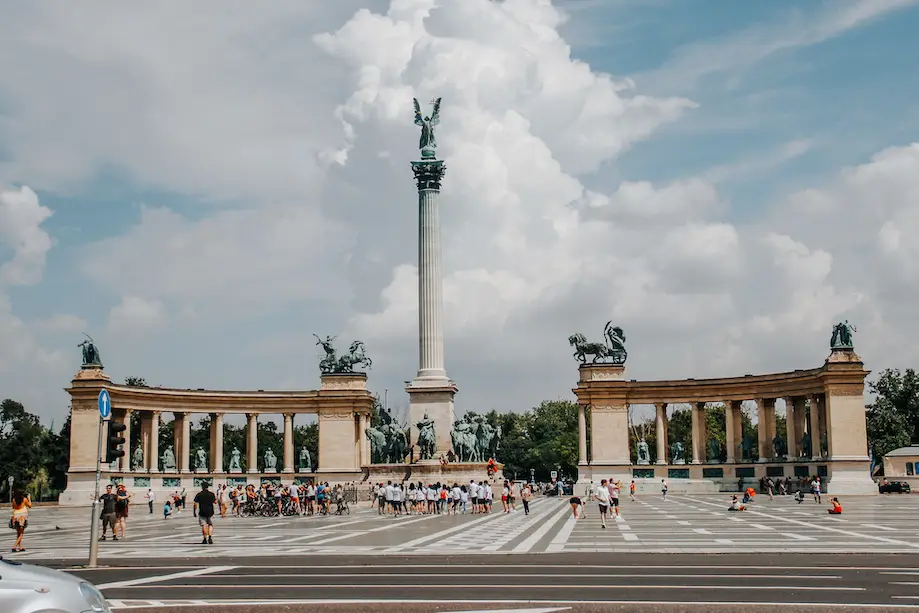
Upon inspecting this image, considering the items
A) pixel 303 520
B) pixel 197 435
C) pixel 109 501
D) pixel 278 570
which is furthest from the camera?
pixel 197 435

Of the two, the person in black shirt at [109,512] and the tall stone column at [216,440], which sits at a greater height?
the tall stone column at [216,440]

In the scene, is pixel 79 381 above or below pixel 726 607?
above

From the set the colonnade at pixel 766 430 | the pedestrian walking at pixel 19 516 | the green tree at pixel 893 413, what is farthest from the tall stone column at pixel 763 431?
the pedestrian walking at pixel 19 516

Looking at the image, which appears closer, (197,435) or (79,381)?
(79,381)

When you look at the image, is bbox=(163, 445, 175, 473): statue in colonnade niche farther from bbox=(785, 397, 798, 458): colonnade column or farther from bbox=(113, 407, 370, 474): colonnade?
bbox=(785, 397, 798, 458): colonnade column

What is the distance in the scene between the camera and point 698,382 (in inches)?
3706

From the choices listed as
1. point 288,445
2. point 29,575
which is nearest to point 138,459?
point 288,445

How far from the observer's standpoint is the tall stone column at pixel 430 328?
73250 mm

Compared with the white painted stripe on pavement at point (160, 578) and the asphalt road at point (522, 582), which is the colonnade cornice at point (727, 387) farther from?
the white painted stripe on pavement at point (160, 578)

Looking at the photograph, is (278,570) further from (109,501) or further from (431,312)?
(431,312)

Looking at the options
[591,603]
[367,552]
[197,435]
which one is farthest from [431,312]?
[197,435]

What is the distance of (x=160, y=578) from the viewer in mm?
21281

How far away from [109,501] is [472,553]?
50.3 feet

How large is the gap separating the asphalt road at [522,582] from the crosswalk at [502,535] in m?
2.53
